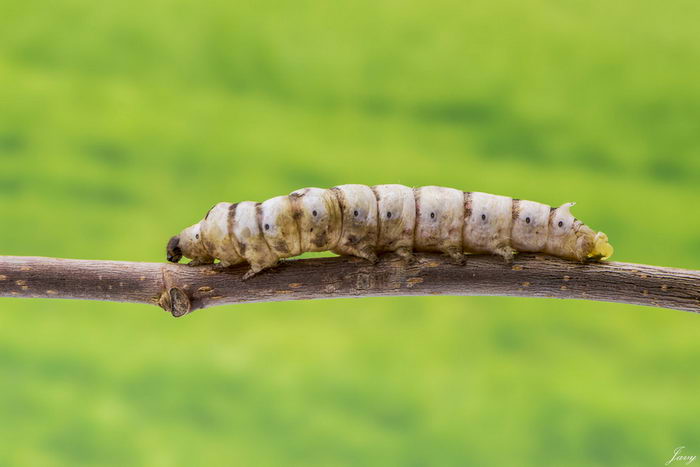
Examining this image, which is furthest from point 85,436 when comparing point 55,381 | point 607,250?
point 607,250

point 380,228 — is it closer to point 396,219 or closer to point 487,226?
point 396,219

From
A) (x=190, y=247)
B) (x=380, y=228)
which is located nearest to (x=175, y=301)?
(x=190, y=247)

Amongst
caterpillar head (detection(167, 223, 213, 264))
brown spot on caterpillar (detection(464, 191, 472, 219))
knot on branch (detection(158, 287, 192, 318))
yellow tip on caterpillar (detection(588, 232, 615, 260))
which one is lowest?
knot on branch (detection(158, 287, 192, 318))

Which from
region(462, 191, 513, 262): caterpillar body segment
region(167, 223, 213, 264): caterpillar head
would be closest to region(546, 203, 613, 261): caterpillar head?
region(462, 191, 513, 262): caterpillar body segment

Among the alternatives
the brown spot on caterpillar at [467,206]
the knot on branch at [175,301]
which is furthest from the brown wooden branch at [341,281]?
the brown spot on caterpillar at [467,206]

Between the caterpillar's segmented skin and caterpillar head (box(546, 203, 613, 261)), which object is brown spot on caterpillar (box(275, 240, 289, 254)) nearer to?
the caterpillar's segmented skin

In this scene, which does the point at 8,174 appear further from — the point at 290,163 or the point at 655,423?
the point at 655,423

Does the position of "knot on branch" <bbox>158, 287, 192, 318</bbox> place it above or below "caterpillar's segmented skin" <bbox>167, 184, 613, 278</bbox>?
below
